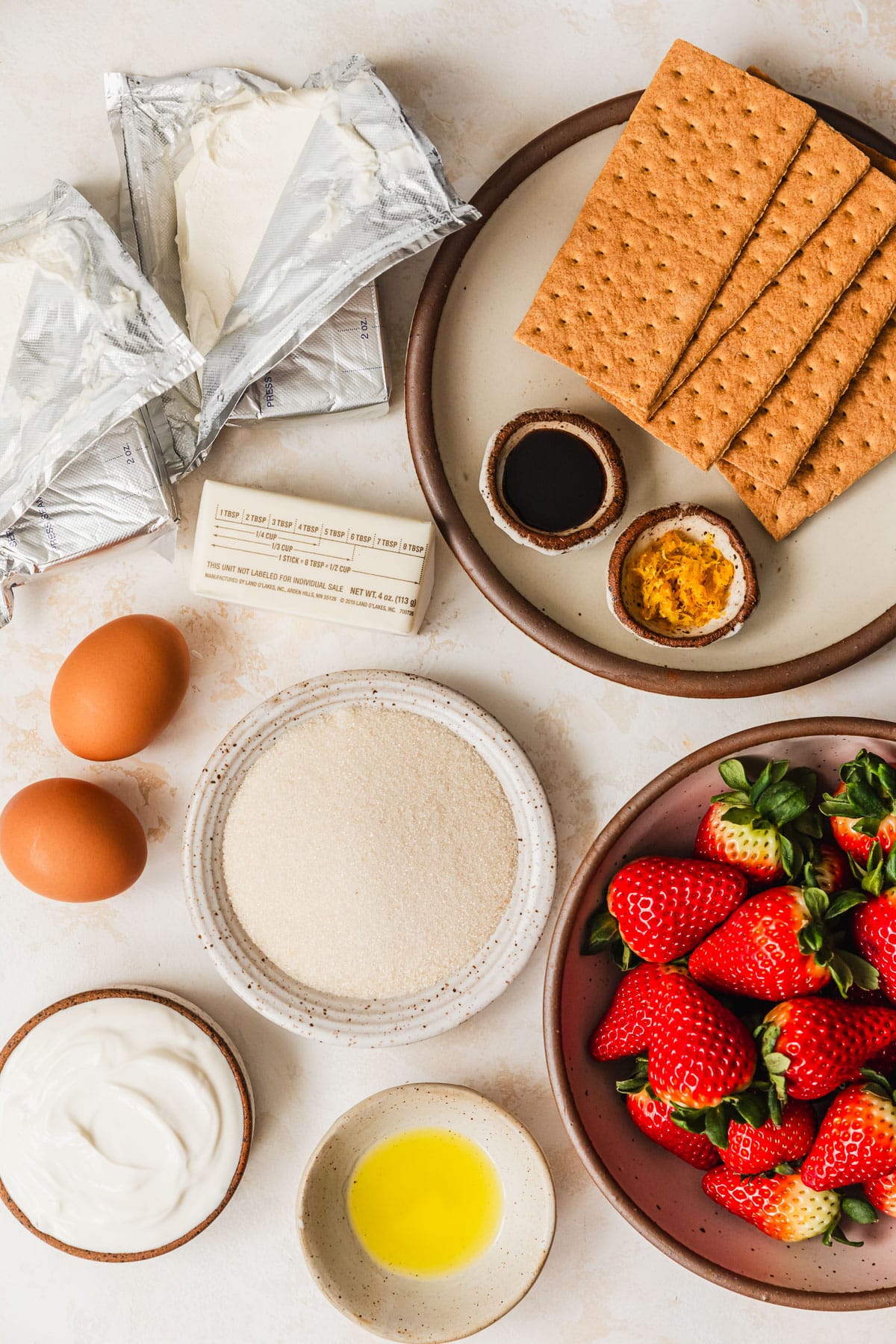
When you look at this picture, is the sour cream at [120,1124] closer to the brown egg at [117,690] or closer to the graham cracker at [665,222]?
the brown egg at [117,690]

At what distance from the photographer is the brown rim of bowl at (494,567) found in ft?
3.00

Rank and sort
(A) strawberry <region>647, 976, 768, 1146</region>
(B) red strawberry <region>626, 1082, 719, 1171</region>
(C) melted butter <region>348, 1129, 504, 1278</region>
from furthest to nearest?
(C) melted butter <region>348, 1129, 504, 1278</region> → (B) red strawberry <region>626, 1082, 719, 1171</region> → (A) strawberry <region>647, 976, 768, 1146</region>

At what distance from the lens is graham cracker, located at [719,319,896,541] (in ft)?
2.95

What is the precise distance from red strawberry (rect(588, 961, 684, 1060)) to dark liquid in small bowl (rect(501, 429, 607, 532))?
450 millimetres

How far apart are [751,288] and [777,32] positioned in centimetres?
33

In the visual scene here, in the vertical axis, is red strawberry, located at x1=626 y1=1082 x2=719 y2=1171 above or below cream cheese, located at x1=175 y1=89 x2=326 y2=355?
below

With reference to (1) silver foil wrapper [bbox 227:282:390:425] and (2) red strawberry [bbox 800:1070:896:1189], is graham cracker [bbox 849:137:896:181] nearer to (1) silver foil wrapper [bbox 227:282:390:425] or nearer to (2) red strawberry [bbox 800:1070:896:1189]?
(1) silver foil wrapper [bbox 227:282:390:425]

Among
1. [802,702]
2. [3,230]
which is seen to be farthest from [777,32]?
[3,230]

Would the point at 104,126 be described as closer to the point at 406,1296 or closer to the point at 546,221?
the point at 546,221

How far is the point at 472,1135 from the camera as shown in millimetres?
989

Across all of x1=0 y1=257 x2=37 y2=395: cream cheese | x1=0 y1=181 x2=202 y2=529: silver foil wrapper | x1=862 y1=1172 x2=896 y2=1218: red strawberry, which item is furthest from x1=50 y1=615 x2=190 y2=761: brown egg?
x1=862 y1=1172 x2=896 y2=1218: red strawberry

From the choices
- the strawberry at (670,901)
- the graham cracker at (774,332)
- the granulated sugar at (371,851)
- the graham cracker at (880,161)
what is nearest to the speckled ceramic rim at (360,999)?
the granulated sugar at (371,851)

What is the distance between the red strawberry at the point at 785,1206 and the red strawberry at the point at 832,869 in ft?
0.91

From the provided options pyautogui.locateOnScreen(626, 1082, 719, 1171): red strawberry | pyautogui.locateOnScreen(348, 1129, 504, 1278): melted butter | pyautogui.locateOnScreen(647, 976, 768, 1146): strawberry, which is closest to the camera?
pyautogui.locateOnScreen(647, 976, 768, 1146): strawberry
